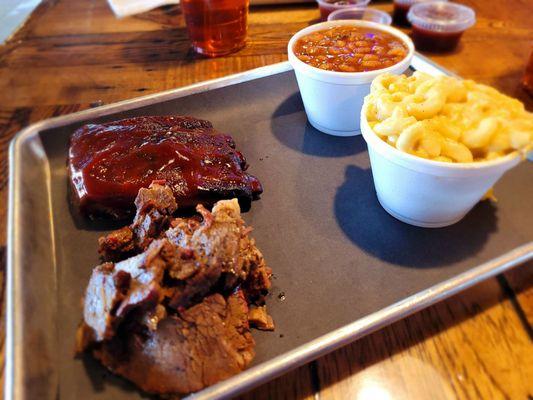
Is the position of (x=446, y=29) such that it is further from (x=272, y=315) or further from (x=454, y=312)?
(x=272, y=315)

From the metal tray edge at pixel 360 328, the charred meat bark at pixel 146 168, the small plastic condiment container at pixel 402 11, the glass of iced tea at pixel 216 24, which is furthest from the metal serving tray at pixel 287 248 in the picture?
the small plastic condiment container at pixel 402 11

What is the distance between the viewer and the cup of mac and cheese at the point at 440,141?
1.43 meters

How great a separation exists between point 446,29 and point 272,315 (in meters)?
2.62

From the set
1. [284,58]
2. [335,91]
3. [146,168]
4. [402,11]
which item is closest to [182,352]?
[146,168]

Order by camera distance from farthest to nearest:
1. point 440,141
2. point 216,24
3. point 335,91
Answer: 1. point 216,24
2. point 335,91
3. point 440,141

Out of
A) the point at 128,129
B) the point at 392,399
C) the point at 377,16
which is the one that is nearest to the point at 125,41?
the point at 128,129

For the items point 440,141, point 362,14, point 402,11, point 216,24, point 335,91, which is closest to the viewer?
point 440,141

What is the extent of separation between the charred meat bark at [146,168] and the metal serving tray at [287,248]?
124mm

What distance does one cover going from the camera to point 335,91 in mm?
2020

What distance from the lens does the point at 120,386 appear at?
124cm

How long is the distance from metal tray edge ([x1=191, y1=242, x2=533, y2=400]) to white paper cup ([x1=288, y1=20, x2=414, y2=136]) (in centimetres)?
98

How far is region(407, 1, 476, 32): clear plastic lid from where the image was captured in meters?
3.02

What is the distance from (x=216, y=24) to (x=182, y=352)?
2380 mm

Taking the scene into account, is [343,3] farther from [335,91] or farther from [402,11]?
[335,91]
